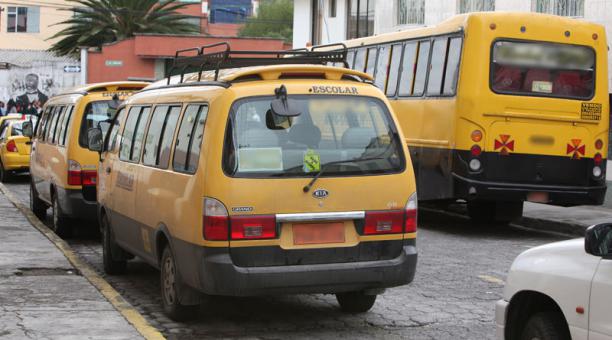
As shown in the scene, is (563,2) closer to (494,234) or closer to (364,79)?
(494,234)

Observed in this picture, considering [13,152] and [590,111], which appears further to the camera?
[13,152]

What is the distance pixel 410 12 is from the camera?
1112 inches

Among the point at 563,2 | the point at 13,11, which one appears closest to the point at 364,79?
the point at 563,2

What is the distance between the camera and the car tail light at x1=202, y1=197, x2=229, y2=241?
720 centimetres

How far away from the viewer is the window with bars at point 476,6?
24.6m

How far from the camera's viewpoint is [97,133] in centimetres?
1118

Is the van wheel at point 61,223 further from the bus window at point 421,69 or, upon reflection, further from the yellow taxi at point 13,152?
the yellow taxi at point 13,152

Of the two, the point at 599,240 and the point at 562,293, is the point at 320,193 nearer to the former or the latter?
the point at 562,293

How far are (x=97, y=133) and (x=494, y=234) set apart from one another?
645 cm

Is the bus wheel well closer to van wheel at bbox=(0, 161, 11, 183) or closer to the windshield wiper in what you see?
the windshield wiper

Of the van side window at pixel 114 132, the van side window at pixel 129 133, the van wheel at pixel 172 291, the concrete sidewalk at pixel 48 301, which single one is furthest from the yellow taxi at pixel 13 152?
the van wheel at pixel 172 291

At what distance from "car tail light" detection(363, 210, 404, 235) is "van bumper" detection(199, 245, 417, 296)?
8.5 inches

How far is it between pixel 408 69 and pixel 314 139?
9.22m

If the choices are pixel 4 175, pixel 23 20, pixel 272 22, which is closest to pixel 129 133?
pixel 4 175
